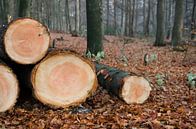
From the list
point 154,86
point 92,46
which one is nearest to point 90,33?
point 92,46

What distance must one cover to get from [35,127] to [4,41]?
174 cm

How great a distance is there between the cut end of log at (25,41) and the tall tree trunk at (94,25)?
5188mm

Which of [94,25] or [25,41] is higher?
[94,25]

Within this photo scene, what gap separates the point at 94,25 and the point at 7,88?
5.81 metres

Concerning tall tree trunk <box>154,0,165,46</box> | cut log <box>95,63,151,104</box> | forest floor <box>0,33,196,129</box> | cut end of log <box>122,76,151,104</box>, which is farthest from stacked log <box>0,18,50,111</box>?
tall tree trunk <box>154,0,165,46</box>

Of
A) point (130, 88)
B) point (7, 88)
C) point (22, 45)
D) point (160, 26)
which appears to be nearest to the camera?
point (7, 88)

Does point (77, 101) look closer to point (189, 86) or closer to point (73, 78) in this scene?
point (73, 78)

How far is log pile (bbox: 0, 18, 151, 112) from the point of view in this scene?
5.91m

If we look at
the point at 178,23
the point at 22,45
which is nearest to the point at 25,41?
the point at 22,45

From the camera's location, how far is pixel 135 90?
6293mm

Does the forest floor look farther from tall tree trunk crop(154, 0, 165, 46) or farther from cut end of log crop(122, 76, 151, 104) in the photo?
tall tree trunk crop(154, 0, 165, 46)

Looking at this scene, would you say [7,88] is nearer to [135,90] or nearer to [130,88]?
[130,88]

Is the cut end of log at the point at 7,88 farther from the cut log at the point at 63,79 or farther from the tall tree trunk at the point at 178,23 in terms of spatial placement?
the tall tree trunk at the point at 178,23

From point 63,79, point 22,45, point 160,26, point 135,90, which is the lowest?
point 135,90
